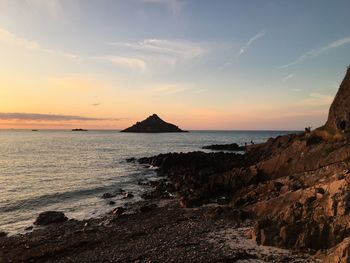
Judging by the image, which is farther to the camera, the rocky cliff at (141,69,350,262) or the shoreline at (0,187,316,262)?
the shoreline at (0,187,316,262)

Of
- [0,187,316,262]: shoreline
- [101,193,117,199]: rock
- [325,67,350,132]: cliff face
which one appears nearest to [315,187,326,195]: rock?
[0,187,316,262]: shoreline

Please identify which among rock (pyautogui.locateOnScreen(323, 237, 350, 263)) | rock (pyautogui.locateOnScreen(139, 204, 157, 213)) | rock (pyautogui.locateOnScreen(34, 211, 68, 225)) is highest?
rock (pyautogui.locateOnScreen(323, 237, 350, 263))

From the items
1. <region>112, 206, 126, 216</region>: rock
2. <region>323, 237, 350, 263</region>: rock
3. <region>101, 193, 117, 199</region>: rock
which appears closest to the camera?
<region>323, 237, 350, 263</region>: rock

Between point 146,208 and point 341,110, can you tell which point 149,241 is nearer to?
point 146,208

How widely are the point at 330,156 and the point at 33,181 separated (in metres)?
39.2

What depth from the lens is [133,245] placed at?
Answer: 73.5 ft

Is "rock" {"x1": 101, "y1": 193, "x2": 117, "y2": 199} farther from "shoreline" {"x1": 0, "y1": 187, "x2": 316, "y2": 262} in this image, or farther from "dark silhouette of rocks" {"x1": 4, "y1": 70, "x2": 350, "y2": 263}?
"shoreline" {"x1": 0, "y1": 187, "x2": 316, "y2": 262}

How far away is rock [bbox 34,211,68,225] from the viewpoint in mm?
30009

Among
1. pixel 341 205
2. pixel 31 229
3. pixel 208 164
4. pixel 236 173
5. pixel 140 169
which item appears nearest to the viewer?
pixel 341 205

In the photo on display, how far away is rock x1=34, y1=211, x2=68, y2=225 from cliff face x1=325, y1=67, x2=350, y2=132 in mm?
26803

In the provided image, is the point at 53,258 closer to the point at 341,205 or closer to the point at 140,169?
the point at 341,205

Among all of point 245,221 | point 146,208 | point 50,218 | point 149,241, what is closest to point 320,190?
point 245,221

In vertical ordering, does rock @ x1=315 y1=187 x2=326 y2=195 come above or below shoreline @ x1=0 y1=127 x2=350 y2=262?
above

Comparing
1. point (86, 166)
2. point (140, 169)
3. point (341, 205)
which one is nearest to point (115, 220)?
point (341, 205)
